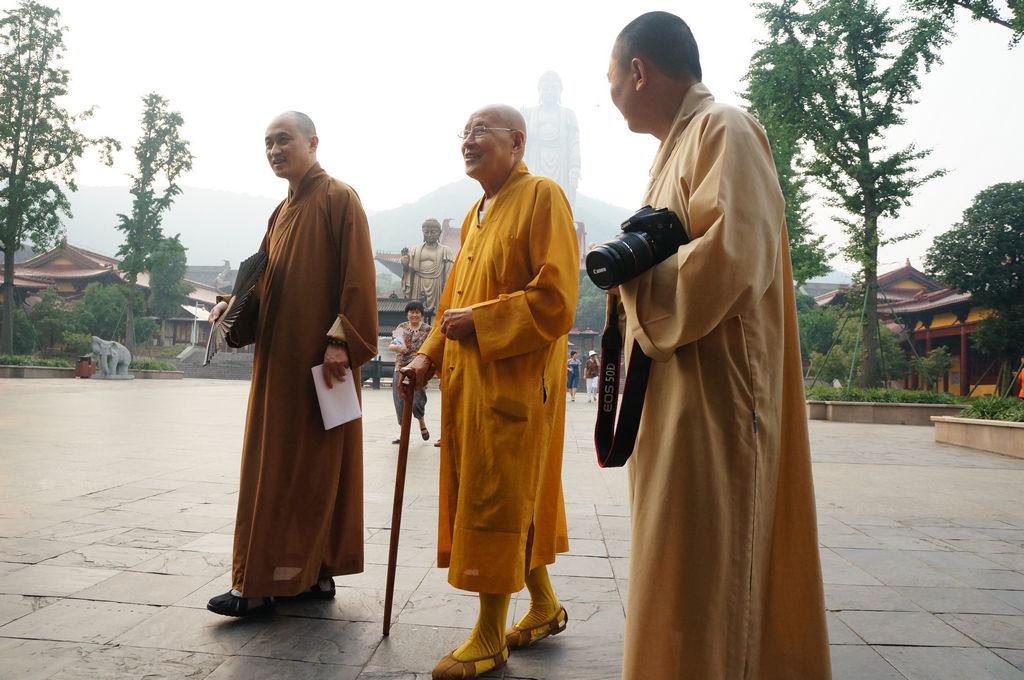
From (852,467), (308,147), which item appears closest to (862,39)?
(852,467)

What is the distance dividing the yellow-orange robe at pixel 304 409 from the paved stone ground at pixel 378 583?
0.69 feet

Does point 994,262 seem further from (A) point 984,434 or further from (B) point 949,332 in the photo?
(A) point 984,434

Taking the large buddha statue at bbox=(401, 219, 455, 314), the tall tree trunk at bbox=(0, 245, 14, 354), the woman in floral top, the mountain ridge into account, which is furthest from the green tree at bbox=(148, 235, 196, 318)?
the mountain ridge

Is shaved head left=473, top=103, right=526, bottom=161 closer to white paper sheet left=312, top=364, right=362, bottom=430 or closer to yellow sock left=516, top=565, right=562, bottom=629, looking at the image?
white paper sheet left=312, top=364, right=362, bottom=430

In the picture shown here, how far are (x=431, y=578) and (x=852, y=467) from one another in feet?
18.6

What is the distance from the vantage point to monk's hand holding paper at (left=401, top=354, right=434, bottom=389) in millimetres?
2449

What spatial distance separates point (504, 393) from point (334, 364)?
2.60 feet

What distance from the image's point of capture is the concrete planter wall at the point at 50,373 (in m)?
21.4

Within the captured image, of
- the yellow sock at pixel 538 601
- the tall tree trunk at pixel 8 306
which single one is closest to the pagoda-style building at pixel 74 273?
the tall tree trunk at pixel 8 306

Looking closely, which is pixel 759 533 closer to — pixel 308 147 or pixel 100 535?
pixel 308 147

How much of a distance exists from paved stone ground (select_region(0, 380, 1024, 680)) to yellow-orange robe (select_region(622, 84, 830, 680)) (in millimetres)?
795

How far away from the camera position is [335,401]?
2.73 metres

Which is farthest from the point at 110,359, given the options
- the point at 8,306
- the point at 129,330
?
the point at 129,330

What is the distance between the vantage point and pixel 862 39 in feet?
55.4
